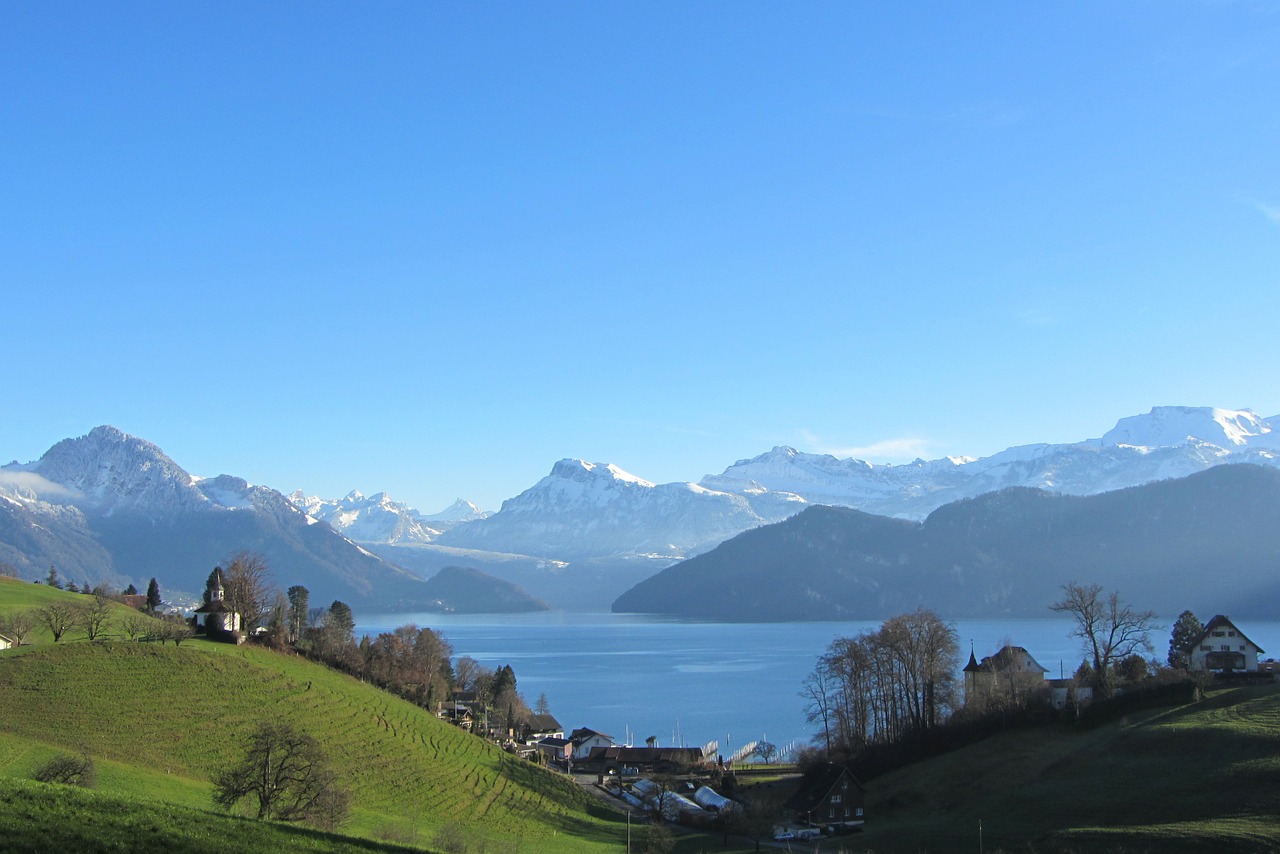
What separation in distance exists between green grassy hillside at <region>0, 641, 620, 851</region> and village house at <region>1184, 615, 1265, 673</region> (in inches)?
1625

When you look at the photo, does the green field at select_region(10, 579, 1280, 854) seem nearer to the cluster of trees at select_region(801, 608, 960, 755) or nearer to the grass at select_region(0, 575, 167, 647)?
the cluster of trees at select_region(801, 608, 960, 755)

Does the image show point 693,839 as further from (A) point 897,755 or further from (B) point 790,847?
(A) point 897,755

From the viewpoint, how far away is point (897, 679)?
2689 inches

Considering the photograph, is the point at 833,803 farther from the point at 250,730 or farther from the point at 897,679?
the point at 250,730

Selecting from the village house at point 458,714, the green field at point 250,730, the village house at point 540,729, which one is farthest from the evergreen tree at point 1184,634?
the village house at point 458,714

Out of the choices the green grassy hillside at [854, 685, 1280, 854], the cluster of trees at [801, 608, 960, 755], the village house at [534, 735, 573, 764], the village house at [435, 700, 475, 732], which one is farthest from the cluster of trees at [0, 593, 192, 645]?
the green grassy hillside at [854, 685, 1280, 854]

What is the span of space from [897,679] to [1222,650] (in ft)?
73.0

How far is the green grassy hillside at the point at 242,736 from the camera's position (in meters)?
43.7

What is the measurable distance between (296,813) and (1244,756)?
35315 mm

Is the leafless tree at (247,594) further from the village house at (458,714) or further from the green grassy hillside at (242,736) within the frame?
the village house at (458,714)

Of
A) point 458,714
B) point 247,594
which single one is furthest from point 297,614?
point 458,714

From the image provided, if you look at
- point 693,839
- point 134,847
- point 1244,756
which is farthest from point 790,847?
point 134,847

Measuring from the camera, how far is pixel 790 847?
4866 cm

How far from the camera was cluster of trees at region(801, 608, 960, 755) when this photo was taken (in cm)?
6538
